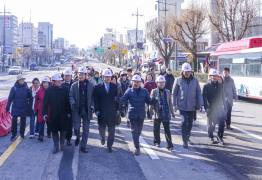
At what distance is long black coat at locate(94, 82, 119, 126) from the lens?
6.51m

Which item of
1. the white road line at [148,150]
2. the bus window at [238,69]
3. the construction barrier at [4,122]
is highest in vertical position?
the bus window at [238,69]

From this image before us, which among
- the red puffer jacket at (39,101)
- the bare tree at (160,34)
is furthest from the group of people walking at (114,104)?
the bare tree at (160,34)

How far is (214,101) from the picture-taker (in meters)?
7.16

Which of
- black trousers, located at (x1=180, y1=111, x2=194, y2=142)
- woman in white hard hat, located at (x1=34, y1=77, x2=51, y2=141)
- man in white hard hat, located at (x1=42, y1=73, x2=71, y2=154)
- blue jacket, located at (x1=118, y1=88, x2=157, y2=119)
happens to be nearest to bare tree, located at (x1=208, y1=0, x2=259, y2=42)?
black trousers, located at (x1=180, y1=111, x2=194, y2=142)

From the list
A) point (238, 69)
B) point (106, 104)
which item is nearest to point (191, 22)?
point (238, 69)

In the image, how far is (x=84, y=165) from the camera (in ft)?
18.7

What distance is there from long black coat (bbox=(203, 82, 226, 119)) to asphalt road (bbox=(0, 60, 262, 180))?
804 mm

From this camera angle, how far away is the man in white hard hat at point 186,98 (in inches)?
269

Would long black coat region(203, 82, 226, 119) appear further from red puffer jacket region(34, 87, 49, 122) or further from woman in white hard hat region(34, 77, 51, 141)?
red puffer jacket region(34, 87, 49, 122)

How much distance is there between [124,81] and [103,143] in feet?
10.3

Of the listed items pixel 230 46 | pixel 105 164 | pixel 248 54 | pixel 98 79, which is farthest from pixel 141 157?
pixel 230 46

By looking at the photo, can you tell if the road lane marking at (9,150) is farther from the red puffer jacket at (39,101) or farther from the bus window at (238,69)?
the bus window at (238,69)

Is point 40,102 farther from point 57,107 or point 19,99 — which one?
point 57,107

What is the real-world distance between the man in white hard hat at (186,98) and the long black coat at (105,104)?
5.15 feet
